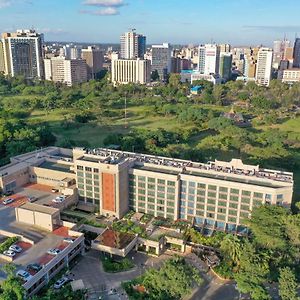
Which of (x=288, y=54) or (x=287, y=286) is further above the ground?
(x=288, y=54)

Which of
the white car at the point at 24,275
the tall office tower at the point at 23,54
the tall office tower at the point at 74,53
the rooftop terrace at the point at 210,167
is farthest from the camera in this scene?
the tall office tower at the point at 74,53

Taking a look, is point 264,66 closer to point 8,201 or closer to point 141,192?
point 141,192

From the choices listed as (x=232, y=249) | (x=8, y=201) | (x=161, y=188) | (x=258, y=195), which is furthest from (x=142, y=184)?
(x=8, y=201)

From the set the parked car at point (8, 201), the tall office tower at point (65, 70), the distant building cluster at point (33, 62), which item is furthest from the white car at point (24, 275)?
the distant building cluster at point (33, 62)

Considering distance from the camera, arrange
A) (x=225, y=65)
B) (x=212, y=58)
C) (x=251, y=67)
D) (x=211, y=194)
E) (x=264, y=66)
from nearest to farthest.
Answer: (x=211, y=194)
(x=264, y=66)
(x=251, y=67)
(x=225, y=65)
(x=212, y=58)

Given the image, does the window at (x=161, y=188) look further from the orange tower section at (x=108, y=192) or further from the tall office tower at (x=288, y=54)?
the tall office tower at (x=288, y=54)

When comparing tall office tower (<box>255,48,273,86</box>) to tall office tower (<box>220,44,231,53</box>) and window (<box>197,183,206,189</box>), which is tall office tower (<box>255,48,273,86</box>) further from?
window (<box>197,183,206,189</box>)

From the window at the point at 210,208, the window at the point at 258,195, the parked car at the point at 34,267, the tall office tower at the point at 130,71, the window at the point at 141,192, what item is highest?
the tall office tower at the point at 130,71
